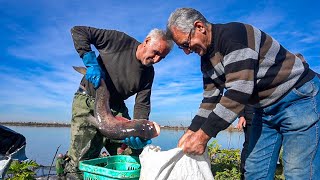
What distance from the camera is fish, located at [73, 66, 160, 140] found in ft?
12.2

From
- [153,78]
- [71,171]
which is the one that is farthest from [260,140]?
[71,171]

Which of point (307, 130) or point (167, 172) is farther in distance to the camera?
point (307, 130)

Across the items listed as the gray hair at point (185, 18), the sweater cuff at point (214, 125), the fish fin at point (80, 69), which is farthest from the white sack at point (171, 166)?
the fish fin at point (80, 69)

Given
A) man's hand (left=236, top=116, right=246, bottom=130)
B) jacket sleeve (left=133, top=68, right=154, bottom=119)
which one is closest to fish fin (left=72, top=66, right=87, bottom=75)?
jacket sleeve (left=133, top=68, right=154, bottom=119)

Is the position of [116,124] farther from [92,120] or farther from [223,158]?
[223,158]

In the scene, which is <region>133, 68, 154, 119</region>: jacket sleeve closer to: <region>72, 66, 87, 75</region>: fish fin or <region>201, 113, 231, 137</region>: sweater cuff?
<region>72, 66, 87, 75</region>: fish fin

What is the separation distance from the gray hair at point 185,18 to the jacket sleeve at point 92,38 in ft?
6.58

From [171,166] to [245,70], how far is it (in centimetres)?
105

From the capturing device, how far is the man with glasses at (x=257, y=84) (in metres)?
2.58

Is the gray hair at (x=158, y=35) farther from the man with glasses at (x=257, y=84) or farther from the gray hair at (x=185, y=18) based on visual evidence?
the gray hair at (x=185, y=18)

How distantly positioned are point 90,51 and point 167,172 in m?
2.41

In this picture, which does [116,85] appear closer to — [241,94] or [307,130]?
[241,94]

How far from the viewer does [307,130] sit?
111 inches

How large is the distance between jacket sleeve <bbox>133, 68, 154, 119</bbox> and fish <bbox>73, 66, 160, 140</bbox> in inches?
24.5
